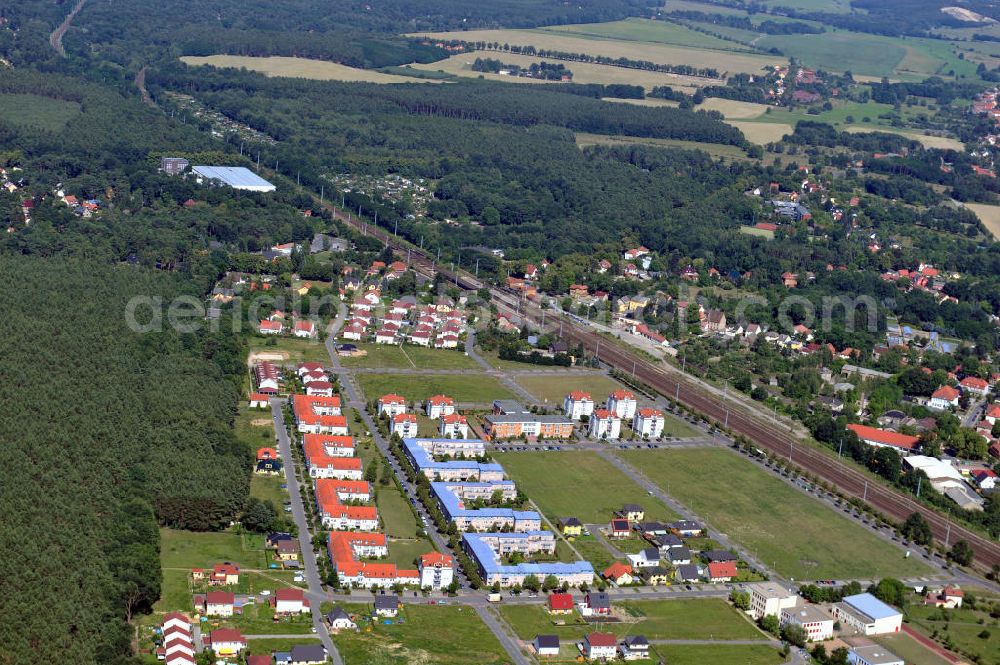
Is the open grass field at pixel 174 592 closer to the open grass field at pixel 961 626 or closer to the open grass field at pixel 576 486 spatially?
the open grass field at pixel 576 486

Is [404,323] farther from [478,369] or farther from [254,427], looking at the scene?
[254,427]

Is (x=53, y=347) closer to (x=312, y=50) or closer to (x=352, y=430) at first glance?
(x=352, y=430)

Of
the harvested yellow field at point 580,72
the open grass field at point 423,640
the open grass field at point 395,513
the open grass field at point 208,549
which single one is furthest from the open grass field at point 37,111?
the open grass field at point 423,640

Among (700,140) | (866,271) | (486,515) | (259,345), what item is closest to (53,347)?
(259,345)

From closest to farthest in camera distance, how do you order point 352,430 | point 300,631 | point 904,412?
point 300,631, point 352,430, point 904,412

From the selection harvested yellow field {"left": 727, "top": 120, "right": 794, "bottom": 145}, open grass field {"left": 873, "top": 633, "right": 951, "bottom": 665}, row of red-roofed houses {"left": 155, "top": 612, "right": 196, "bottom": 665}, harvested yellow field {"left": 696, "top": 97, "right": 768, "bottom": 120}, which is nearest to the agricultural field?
harvested yellow field {"left": 696, "top": 97, "right": 768, "bottom": 120}

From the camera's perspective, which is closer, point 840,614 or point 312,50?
point 840,614

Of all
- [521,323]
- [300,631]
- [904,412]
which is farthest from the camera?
[521,323]
